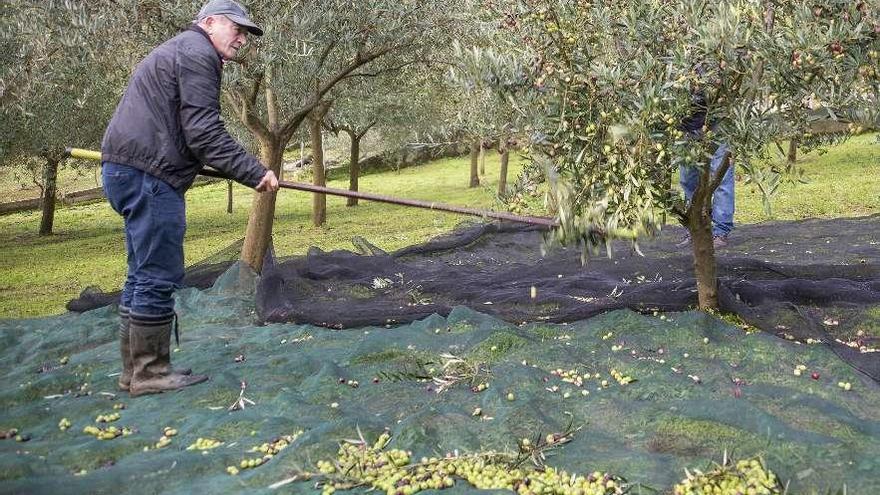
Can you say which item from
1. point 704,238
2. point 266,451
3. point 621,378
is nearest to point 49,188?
point 704,238

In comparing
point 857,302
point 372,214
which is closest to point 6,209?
point 372,214

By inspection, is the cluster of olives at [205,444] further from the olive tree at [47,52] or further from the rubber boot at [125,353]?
the olive tree at [47,52]

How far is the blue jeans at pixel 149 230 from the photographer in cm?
571

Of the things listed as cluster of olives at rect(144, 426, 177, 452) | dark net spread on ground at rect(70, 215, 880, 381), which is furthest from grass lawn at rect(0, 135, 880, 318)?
cluster of olives at rect(144, 426, 177, 452)

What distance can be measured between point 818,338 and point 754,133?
1698mm

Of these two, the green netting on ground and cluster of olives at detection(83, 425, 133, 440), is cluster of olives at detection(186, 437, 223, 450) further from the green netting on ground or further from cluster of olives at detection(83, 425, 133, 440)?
cluster of olives at detection(83, 425, 133, 440)

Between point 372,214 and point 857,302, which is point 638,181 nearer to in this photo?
point 857,302

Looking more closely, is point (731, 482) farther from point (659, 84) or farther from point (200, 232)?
point (200, 232)

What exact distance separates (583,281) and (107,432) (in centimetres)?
458

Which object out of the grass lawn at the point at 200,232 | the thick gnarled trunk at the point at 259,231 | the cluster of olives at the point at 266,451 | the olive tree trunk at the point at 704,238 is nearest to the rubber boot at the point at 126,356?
the cluster of olives at the point at 266,451

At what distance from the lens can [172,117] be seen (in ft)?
18.8

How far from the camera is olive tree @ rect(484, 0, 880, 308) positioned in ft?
16.3

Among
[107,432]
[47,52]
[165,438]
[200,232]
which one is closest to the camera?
[165,438]

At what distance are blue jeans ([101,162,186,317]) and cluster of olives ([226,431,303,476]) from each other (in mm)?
1697
